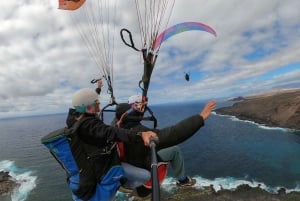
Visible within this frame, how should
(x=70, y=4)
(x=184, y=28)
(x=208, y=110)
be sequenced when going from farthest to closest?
(x=184, y=28)
(x=70, y=4)
(x=208, y=110)

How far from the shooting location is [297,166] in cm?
6475

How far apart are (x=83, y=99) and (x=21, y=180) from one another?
7941 centimetres

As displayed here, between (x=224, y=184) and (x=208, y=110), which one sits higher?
(x=208, y=110)

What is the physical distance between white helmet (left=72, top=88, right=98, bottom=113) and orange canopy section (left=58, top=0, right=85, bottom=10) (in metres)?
5.54

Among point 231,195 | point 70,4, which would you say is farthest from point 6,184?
point 70,4

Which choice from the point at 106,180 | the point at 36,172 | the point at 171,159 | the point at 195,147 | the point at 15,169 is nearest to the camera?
the point at 106,180

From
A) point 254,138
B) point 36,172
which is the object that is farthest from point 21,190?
point 254,138

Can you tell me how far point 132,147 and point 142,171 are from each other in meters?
0.50

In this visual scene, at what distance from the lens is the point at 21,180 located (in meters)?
73.8

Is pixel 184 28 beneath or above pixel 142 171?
above

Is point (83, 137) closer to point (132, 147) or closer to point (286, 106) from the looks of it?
point (132, 147)

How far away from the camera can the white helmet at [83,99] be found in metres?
4.59

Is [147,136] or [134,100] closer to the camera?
[147,136]

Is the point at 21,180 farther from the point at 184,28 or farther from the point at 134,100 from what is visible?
the point at 134,100
